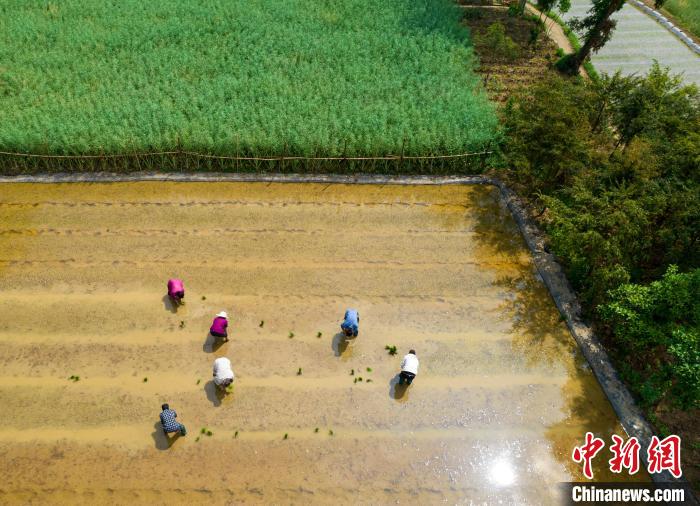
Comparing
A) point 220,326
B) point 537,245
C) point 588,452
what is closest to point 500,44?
point 537,245

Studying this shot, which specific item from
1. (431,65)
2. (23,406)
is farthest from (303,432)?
(431,65)

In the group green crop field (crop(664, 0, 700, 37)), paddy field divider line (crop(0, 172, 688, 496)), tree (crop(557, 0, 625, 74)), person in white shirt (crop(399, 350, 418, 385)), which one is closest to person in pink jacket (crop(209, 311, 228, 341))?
person in white shirt (crop(399, 350, 418, 385))

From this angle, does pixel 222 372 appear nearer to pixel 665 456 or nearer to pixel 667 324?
pixel 665 456

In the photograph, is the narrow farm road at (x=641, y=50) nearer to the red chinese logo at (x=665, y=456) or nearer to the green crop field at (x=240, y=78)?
the green crop field at (x=240, y=78)

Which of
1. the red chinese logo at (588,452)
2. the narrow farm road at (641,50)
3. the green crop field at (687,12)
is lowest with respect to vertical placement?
the red chinese logo at (588,452)

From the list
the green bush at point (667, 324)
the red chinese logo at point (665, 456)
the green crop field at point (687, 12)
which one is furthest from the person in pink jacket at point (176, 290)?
the green crop field at point (687, 12)
